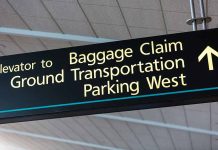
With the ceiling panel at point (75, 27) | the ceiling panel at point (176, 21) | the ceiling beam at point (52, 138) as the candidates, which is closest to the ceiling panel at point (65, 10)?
the ceiling panel at point (75, 27)

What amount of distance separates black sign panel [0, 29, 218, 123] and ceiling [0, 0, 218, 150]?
124 centimetres

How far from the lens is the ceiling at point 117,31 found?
448 cm

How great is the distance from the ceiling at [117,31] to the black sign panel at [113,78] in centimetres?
124

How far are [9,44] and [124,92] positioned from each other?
3.49 meters

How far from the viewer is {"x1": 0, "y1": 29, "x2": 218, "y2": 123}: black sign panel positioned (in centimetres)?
293

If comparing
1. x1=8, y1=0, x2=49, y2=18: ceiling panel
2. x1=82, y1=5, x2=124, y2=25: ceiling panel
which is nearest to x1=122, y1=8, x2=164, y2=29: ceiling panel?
x1=82, y1=5, x2=124, y2=25: ceiling panel

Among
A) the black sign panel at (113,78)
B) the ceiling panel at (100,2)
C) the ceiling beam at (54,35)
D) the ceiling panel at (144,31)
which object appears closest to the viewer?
the black sign panel at (113,78)

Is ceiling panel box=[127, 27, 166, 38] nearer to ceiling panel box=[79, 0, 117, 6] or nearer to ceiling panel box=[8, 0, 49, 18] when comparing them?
ceiling panel box=[79, 0, 117, 6]

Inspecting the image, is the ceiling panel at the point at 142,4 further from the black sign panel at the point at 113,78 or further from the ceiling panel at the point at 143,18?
the black sign panel at the point at 113,78

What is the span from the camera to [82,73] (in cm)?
322

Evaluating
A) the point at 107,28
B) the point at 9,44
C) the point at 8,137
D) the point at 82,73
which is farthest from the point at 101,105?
the point at 8,137

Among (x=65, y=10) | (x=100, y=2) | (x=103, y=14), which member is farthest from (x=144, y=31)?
(x=65, y=10)

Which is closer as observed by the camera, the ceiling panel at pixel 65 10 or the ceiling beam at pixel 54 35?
the ceiling panel at pixel 65 10

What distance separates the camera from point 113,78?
3.10 metres
